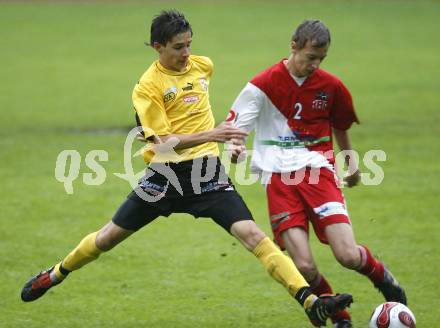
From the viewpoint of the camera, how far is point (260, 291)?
8891 mm

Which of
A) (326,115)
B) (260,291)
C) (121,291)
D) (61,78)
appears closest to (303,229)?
(326,115)

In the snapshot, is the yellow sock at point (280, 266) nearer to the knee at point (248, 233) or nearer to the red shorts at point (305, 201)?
the knee at point (248, 233)

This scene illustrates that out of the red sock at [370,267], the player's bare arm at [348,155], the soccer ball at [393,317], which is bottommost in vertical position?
the soccer ball at [393,317]

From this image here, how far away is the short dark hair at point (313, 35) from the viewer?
731cm

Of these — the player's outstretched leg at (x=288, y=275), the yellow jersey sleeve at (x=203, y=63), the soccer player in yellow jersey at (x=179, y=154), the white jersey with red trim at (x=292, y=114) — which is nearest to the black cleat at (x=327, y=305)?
the player's outstretched leg at (x=288, y=275)

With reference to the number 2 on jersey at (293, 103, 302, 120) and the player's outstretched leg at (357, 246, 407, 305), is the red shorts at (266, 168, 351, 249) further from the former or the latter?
the number 2 on jersey at (293, 103, 302, 120)

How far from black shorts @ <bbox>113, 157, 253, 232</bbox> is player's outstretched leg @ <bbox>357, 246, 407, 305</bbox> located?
3.10 ft

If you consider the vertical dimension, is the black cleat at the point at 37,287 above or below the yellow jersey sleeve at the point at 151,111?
below

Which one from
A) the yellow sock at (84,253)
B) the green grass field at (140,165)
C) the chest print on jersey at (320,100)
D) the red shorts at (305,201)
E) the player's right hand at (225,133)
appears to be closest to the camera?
the player's right hand at (225,133)

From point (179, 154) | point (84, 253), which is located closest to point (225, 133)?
point (179, 154)

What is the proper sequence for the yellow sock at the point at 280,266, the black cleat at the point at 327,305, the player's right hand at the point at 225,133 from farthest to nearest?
the player's right hand at the point at 225,133 → the yellow sock at the point at 280,266 → the black cleat at the point at 327,305

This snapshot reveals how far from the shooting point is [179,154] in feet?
24.6

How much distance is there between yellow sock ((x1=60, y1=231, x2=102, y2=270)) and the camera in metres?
7.77

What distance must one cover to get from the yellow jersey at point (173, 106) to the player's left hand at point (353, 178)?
3.73ft
